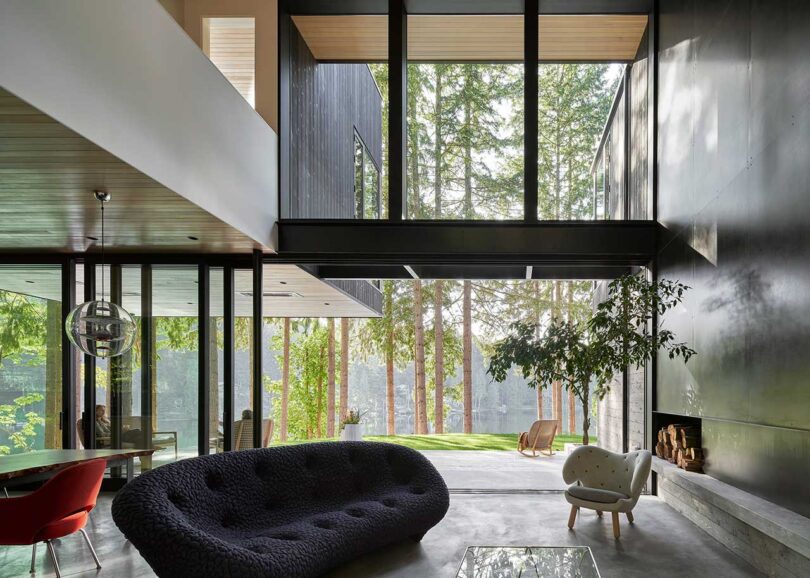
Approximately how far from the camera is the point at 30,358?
747 cm

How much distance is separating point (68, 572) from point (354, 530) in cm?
193

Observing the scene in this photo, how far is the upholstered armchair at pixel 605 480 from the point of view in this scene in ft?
17.7

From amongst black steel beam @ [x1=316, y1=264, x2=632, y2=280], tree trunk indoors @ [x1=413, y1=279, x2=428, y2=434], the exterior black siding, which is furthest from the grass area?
the exterior black siding

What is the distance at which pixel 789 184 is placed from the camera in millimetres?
4191

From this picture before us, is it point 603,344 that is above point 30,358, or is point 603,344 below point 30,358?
above

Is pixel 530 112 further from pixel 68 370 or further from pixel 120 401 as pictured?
pixel 68 370

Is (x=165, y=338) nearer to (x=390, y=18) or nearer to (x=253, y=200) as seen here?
(x=253, y=200)

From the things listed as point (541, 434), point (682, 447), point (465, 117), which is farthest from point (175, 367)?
point (541, 434)

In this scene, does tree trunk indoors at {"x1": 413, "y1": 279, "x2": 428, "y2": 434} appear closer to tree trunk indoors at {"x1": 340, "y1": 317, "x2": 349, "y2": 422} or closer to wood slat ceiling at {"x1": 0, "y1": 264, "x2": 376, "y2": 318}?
tree trunk indoors at {"x1": 340, "y1": 317, "x2": 349, "y2": 422}

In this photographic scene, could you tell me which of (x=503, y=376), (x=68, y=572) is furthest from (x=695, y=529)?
(x=68, y=572)

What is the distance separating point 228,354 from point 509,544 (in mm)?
3513

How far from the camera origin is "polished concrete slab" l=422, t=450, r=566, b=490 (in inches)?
337

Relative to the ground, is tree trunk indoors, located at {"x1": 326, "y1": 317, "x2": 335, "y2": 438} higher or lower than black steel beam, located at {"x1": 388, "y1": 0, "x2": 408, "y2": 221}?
lower

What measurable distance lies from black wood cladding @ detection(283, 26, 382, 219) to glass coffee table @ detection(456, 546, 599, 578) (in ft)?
14.7
